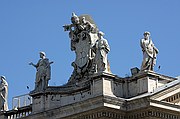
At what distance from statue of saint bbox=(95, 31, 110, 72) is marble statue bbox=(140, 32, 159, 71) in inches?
76.7

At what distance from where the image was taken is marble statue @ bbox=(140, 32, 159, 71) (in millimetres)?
40406

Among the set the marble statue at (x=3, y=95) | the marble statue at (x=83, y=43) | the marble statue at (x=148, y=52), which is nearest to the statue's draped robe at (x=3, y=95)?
the marble statue at (x=3, y=95)

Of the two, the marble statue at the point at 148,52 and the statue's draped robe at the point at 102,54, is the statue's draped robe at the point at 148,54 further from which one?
the statue's draped robe at the point at 102,54

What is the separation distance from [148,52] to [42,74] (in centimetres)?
687

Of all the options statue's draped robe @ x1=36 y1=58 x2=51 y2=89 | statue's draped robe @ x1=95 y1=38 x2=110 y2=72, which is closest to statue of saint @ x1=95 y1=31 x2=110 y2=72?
statue's draped robe @ x1=95 y1=38 x2=110 y2=72

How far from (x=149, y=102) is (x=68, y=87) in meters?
6.48

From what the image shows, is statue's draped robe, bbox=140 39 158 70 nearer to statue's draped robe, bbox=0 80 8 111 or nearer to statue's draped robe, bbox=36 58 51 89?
statue's draped robe, bbox=36 58 51 89

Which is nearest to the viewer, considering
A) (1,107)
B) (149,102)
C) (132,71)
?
(149,102)

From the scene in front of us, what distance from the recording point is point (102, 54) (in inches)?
1601

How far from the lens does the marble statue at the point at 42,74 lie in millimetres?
43781

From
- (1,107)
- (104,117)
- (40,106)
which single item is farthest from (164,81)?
(1,107)

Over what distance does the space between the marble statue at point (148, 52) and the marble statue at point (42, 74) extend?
20.4ft

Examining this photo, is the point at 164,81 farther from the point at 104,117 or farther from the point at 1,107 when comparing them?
the point at 1,107

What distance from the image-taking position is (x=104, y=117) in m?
39.0
